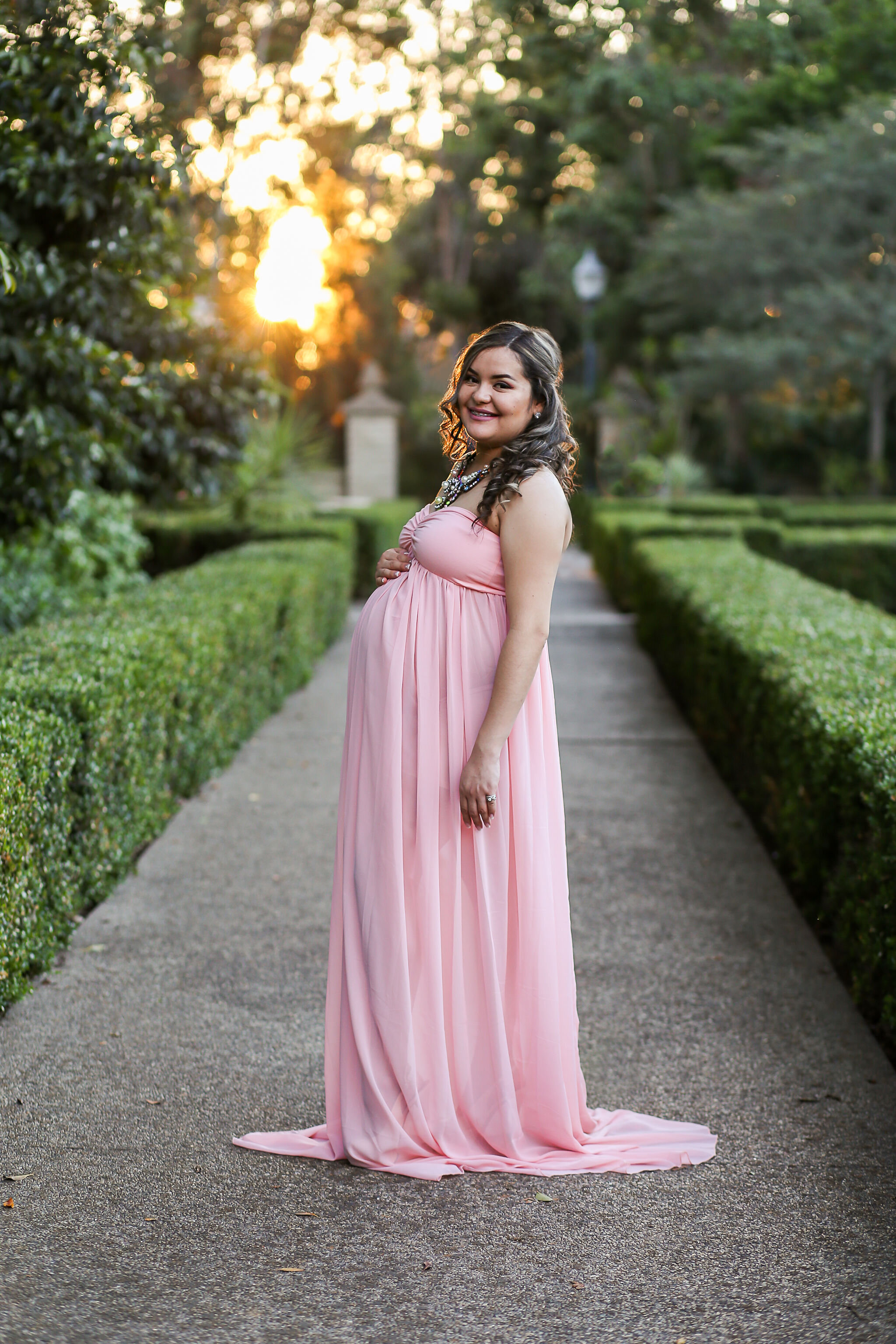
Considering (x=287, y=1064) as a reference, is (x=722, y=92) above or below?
above

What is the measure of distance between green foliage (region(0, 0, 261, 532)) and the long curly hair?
227 centimetres

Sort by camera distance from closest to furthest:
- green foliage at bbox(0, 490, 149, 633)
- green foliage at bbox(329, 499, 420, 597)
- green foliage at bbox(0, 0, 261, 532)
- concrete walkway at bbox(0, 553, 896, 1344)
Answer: concrete walkway at bbox(0, 553, 896, 1344)
green foliage at bbox(0, 0, 261, 532)
green foliage at bbox(0, 490, 149, 633)
green foliage at bbox(329, 499, 420, 597)

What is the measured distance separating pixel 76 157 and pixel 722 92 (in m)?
24.0

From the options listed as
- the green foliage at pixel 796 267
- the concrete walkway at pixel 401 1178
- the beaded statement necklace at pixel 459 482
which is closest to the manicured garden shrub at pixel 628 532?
the green foliage at pixel 796 267

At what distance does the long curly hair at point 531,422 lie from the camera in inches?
106

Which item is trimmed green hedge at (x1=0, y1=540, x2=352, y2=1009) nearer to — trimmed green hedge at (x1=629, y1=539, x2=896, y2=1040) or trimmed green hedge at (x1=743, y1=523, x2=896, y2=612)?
trimmed green hedge at (x1=629, y1=539, x2=896, y2=1040)

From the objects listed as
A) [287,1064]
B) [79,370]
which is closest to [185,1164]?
[287,1064]

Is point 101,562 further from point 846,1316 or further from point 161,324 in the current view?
point 846,1316

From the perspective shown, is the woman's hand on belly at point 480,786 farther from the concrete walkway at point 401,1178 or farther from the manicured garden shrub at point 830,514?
the manicured garden shrub at point 830,514

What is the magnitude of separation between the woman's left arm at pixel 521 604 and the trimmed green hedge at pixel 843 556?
1199cm

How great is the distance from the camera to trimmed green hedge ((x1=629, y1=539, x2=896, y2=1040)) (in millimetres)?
3664

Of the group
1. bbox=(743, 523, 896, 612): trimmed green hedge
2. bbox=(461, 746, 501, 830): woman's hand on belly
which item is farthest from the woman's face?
bbox=(743, 523, 896, 612): trimmed green hedge

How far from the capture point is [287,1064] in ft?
11.2

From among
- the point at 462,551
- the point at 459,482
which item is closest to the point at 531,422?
the point at 459,482
